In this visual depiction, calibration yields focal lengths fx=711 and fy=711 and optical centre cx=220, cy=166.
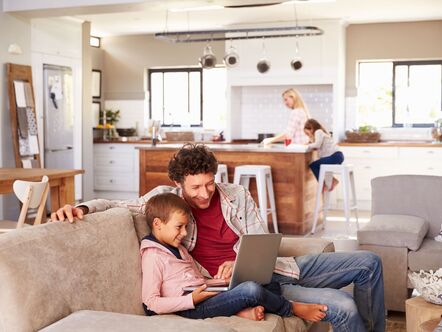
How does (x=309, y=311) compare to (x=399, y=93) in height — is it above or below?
below

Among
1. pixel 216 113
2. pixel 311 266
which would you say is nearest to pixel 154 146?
pixel 216 113

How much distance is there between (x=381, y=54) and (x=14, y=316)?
830 centimetres

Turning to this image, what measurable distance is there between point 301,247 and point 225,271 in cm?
74

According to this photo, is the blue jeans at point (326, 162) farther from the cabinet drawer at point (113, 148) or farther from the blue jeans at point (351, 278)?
the blue jeans at point (351, 278)

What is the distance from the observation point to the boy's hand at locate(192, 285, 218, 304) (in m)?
2.74

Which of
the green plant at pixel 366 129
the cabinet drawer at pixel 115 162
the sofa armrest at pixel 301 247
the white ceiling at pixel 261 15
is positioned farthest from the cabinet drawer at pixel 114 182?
the sofa armrest at pixel 301 247

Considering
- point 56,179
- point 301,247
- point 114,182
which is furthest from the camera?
point 114,182

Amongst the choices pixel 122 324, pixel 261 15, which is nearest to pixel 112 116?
pixel 261 15

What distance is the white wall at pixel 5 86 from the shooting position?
7688 millimetres

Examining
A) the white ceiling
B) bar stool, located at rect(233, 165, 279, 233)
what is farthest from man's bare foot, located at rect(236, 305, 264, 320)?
the white ceiling

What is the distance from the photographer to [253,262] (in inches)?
112

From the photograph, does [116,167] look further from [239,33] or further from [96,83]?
[239,33]

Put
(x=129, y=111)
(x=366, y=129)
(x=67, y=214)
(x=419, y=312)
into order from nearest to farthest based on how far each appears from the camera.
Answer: (x=67, y=214) → (x=419, y=312) → (x=366, y=129) → (x=129, y=111)

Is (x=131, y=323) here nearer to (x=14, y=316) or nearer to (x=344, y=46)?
(x=14, y=316)
